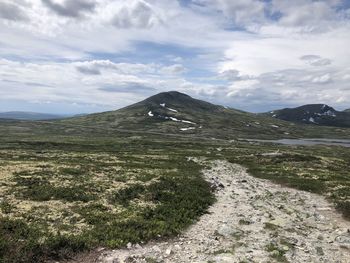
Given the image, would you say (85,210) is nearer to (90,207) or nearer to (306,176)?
(90,207)

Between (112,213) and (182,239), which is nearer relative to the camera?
(182,239)

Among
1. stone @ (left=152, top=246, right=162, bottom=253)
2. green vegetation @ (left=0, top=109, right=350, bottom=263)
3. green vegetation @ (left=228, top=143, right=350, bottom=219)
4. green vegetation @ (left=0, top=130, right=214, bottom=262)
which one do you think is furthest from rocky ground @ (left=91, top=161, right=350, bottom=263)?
green vegetation @ (left=228, top=143, right=350, bottom=219)

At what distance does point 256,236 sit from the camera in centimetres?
2416

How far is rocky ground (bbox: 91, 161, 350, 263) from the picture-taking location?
66.5 feet

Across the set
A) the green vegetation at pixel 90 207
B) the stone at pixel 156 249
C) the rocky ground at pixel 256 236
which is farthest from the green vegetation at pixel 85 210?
the rocky ground at pixel 256 236

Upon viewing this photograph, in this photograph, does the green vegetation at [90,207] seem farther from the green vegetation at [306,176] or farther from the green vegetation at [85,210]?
the green vegetation at [306,176]

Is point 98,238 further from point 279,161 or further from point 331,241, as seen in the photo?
point 279,161

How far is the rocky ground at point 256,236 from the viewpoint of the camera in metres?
20.3

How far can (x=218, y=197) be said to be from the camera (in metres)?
36.6

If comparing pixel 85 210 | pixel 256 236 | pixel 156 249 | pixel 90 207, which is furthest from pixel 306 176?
pixel 156 249

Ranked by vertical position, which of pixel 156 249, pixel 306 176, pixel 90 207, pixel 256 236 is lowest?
pixel 306 176

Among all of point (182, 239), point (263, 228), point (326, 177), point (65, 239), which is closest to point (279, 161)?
point (326, 177)

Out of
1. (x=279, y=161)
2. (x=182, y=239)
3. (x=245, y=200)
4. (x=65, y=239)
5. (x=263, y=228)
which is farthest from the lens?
(x=279, y=161)

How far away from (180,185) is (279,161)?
41.6 m
